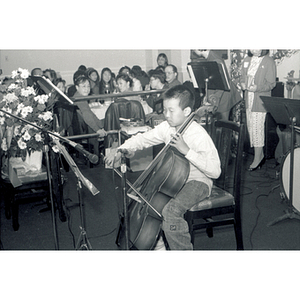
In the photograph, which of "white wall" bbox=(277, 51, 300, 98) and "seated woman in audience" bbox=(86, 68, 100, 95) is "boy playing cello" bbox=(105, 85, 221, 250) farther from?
"seated woman in audience" bbox=(86, 68, 100, 95)

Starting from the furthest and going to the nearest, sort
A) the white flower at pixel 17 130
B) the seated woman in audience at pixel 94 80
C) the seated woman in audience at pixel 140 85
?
the seated woman in audience at pixel 94 80
the seated woman in audience at pixel 140 85
the white flower at pixel 17 130

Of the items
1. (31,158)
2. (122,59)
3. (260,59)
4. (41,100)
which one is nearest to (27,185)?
(31,158)

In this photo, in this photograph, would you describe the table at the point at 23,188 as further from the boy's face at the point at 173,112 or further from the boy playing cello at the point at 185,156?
the boy's face at the point at 173,112

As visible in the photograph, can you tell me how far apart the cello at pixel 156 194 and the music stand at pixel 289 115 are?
110cm

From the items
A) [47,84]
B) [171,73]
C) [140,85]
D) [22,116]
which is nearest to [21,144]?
[22,116]

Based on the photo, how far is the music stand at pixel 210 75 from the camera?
396 centimetres

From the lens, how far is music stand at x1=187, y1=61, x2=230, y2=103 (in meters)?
3.96

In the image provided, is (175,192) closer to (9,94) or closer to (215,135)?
(215,135)

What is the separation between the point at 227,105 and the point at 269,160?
38.8 inches

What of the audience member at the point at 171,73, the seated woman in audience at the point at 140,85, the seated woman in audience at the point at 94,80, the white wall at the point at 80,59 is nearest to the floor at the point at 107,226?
the seated woman in audience at the point at 140,85

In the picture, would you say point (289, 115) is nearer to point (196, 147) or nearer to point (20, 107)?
point (196, 147)

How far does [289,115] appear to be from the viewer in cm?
296

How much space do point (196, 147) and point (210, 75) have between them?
1992 mm

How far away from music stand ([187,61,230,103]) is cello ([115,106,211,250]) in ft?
6.37
